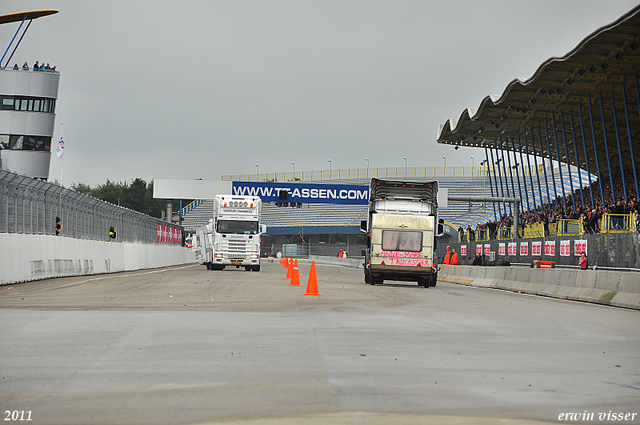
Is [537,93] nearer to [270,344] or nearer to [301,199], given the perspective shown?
[301,199]

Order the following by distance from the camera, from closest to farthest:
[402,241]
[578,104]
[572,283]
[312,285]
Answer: [312,285]
[572,283]
[402,241]
[578,104]

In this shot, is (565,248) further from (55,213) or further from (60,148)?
(60,148)

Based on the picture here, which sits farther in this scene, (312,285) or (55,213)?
(55,213)

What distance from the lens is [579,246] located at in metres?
31.7

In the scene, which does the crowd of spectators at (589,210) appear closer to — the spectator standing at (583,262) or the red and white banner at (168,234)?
the spectator standing at (583,262)

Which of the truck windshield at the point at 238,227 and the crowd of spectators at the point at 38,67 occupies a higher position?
the crowd of spectators at the point at 38,67

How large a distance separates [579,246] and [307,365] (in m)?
25.3

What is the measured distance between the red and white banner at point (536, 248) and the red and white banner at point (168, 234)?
92.5ft

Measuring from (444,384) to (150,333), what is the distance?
4888mm

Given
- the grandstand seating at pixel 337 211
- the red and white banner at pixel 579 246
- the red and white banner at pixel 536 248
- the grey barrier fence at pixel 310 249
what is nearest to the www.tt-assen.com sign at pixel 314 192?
the grandstand seating at pixel 337 211

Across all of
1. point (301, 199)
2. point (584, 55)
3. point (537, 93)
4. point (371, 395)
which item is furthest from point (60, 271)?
point (301, 199)

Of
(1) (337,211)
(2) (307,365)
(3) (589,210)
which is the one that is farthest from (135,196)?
(2) (307,365)

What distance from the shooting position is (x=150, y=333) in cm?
1095

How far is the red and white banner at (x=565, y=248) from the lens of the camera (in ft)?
108
